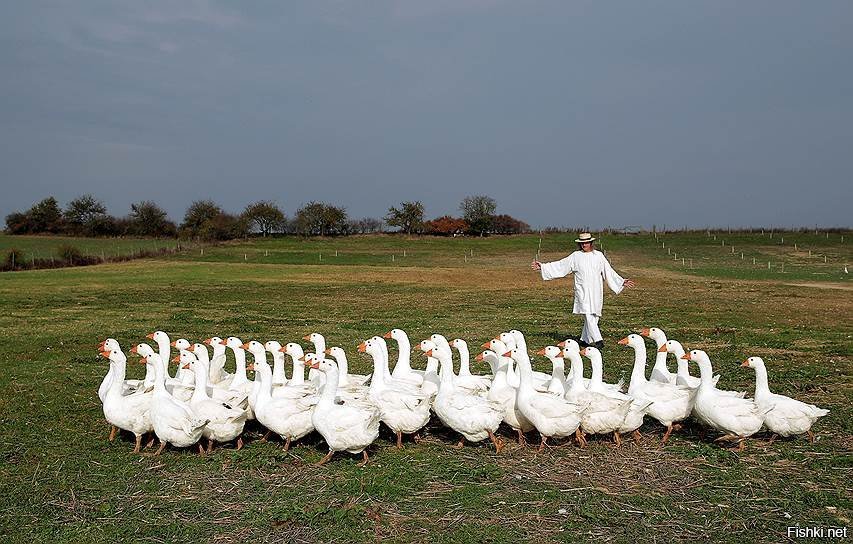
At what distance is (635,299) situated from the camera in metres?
26.2

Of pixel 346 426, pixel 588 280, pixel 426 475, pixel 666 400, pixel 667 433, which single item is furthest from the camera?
pixel 588 280

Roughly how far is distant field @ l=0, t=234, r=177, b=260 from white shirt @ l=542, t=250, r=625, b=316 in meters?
53.9

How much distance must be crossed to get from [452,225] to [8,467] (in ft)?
304

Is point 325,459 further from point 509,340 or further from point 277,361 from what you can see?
point 509,340

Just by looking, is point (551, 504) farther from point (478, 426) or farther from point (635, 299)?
point (635, 299)

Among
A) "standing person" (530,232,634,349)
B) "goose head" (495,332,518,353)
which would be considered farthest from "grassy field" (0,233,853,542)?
"goose head" (495,332,518,353)

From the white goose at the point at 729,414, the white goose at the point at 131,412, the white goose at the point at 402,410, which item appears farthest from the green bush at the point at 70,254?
the white goose at the point at 729,414

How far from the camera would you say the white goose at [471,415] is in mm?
7656

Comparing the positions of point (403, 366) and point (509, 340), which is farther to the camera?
point (403, 366)

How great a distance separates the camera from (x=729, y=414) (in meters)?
7.53

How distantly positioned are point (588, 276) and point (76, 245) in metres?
66.9

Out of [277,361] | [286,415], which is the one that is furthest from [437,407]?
[277,361]

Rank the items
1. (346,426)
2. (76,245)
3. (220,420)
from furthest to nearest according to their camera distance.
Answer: (76,245)
(220,420)
(346,426)

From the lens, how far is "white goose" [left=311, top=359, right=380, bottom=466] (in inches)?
284
